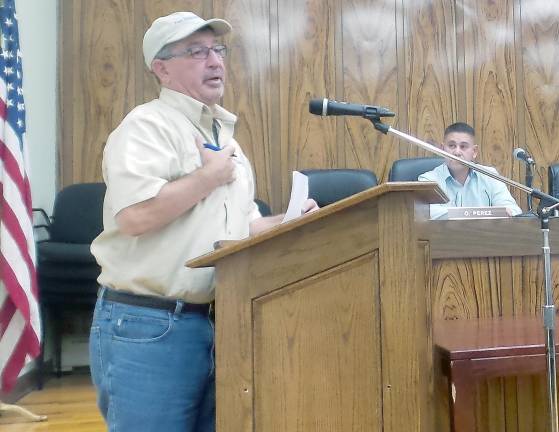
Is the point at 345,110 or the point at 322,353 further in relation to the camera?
the point at 345,110

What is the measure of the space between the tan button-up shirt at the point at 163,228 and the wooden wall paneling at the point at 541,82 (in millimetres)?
3924

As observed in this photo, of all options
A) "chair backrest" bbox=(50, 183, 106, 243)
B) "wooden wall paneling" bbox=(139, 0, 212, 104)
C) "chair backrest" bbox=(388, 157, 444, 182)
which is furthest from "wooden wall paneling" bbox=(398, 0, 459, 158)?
"chair backrest" bbox=(50, 183, 106, 243)

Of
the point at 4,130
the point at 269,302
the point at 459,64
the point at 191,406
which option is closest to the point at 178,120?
the point at 269,302

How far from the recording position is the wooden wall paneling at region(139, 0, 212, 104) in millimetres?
4336

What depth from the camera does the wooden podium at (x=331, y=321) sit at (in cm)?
111

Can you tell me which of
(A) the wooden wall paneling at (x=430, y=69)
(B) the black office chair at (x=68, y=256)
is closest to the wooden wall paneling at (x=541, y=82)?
(A) the wooden wall paneling at (x=430, y=69)

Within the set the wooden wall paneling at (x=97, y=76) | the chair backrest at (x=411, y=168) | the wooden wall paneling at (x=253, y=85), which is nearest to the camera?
the chair backrest at (x=411, y=168)

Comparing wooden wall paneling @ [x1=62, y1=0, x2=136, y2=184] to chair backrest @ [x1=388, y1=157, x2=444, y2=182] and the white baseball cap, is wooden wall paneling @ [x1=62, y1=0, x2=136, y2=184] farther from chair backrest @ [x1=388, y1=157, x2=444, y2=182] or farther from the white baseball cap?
the white baseball cap

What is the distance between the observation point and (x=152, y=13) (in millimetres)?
4352

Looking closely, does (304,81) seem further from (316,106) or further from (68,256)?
(316,106)

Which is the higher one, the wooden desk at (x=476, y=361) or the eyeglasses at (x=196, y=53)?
the eyeglasses at (x=196, y=53)

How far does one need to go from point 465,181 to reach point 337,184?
0.87 metres

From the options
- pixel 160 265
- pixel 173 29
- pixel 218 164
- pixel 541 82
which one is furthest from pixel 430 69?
pixel 160 265

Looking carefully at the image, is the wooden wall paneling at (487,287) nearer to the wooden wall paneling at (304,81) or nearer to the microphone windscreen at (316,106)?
the microphone windscreen at (316,106)
